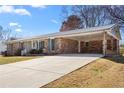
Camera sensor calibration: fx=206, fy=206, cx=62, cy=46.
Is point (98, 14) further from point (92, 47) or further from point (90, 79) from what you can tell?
point (90, 79)

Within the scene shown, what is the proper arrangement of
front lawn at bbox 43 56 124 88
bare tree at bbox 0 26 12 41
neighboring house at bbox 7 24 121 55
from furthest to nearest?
bare tree at bbox 0 26 12 41 < neighboring house at bbox 7 24 121 55 < front lawn at bbox 43 56 124 88

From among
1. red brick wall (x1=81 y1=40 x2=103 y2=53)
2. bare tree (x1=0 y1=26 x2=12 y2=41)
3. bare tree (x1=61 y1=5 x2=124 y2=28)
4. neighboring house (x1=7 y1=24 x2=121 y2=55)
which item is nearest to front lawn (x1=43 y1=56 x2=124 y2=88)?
neighboring house (x1=7 y1=24 x2=121 y2=55)

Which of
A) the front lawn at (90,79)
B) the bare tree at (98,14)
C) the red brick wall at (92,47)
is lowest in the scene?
the front lawn at (90,79)

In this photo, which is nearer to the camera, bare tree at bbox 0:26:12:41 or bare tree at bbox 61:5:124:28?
bare tree at bbox 61:5:124:28

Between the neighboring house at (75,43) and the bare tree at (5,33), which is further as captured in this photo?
the bare tree at (5,33)

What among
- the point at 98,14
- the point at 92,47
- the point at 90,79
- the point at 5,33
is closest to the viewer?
the point at 90,79

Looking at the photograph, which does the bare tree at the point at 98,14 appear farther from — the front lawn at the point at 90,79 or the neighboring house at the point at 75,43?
the front lawn at the point at 90,79

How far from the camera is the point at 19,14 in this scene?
97.5 ft

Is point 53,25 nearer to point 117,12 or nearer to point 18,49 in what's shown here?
point 18,49

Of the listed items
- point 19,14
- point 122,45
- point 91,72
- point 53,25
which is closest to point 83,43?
point 122,45

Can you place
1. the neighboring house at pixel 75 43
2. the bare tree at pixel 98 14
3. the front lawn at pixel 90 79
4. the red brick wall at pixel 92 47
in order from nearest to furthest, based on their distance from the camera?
the front lawn at pixel 90 79 < the neighboring house at pixel 75 43 < the red brick wall at pixel 92 47 < the bare tree at pixel 98 14

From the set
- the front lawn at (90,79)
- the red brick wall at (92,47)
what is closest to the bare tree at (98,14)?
the red brick wall at (92,47)

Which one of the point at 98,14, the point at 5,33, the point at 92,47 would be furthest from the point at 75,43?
the point at 5,33

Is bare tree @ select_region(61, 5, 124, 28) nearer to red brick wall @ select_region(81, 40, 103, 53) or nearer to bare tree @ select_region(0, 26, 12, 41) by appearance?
red brick wall @ select_region(81, 40, 103, 53)
